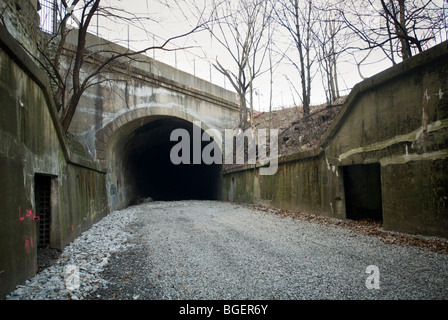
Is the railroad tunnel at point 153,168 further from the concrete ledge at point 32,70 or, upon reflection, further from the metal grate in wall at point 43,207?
the metal grate in wall at point 43,207

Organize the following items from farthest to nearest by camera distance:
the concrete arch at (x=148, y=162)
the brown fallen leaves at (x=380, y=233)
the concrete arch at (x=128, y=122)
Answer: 1. the concrete arch at (x=148, y=162)
2. the concrete arch at (x=128, y=122)
3. the brown fallen leaves at (x=380, y=233)

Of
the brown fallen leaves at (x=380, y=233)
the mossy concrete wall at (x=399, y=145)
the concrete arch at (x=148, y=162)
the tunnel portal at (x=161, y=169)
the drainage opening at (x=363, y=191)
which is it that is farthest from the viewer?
the tunnel portal at (x=161, y=169)

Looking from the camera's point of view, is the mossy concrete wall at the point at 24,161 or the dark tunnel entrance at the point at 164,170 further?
the dark tunnel entrance at the point at 164,170

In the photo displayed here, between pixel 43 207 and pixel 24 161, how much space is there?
63.6 inches

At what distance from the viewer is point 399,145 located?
4.96 meters

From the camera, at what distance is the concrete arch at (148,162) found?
34.3ft

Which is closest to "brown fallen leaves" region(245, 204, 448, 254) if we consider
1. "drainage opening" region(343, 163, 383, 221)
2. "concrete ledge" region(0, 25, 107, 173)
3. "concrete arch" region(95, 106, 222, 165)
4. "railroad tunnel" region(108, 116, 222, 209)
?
"drainage opening" region(343, 163, 383, 221)

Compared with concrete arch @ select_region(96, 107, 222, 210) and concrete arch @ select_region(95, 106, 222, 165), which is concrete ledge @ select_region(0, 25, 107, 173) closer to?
concrete arch @ select_region(95, 106, 222, 165)

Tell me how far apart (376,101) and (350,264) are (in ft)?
12.6

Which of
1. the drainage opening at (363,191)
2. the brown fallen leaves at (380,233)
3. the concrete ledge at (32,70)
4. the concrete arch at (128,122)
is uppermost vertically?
the concrete arch at (128,122)

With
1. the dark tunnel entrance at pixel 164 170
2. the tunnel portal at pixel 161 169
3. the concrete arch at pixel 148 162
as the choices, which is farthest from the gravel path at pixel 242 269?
the dark tunnel entrance at pixel 164 170

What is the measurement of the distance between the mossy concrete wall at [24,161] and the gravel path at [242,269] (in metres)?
0.31

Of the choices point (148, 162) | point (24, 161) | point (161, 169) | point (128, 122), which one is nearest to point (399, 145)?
point (24, 161)
